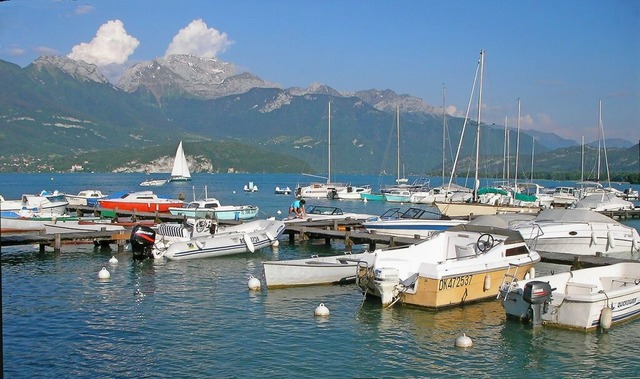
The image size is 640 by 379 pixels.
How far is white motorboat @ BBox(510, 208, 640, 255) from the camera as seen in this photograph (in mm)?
34406

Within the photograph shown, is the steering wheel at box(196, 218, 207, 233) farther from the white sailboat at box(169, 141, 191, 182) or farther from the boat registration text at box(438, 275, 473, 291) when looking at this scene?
the white sailboat at box(169, 141, 191, 182)

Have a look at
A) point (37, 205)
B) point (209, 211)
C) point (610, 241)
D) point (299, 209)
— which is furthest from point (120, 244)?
point (610, 241)

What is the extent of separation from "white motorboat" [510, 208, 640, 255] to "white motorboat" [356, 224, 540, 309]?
10.3 metres

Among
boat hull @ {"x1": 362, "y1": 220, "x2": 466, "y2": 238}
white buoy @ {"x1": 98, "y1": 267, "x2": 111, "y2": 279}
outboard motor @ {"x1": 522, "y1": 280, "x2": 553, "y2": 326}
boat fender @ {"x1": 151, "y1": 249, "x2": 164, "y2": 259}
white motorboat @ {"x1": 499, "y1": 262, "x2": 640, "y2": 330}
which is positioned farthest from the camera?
boat hull @ {"x1": 362, "y1": 220, "x2": 466, "y2": 238}

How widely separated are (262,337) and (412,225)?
793 inches

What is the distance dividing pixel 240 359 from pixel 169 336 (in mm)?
3102

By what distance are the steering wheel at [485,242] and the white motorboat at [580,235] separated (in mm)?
10377

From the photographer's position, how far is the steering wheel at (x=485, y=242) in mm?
23359

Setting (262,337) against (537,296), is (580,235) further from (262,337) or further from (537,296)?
(262,337)

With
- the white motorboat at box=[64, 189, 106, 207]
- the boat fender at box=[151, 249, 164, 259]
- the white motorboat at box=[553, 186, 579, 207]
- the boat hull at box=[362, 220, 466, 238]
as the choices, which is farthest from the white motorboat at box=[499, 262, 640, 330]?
the white motorboat at box=[553, 186, 579, 207]

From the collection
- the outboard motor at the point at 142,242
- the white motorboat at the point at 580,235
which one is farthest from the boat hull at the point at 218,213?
the white motorboat at the point at 580,235

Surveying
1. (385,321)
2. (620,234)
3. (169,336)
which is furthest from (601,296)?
(620,234)

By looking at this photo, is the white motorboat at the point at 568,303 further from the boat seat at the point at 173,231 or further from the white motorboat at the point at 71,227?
the white motorboat at the point at 71,227

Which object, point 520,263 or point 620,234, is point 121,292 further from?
point 620,234
